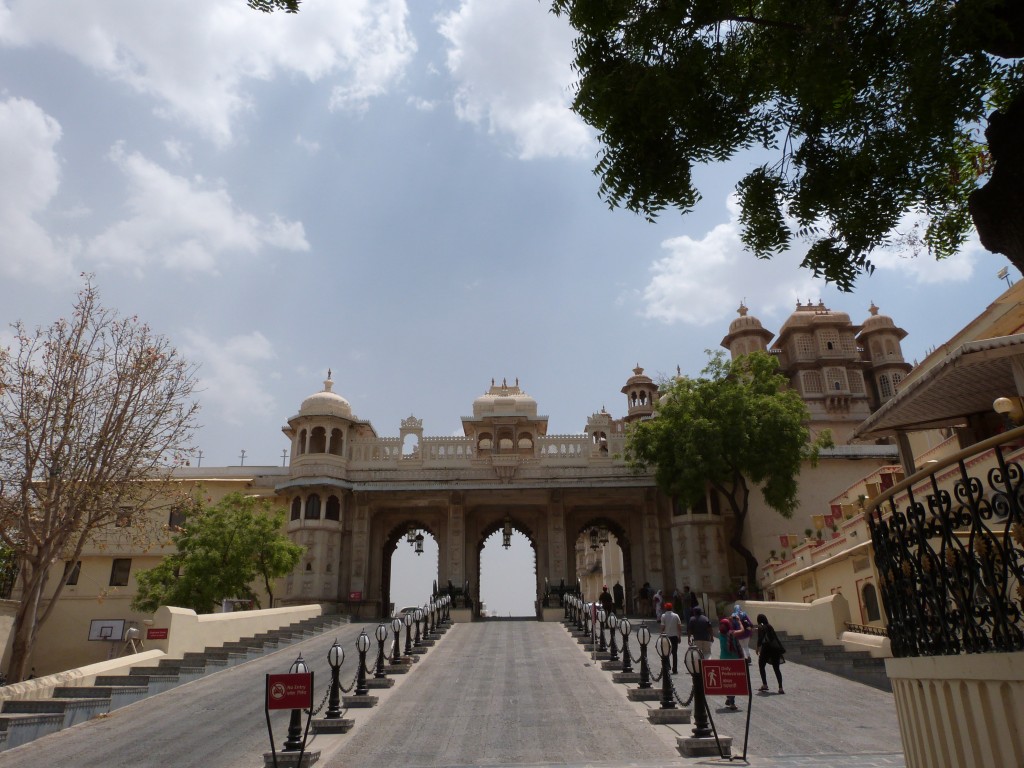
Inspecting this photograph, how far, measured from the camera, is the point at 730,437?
82.7 ft

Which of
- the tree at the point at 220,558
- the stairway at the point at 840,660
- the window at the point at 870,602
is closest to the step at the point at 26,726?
the stairway at the point at 840,660

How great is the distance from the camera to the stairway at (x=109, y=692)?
10562 millimetres

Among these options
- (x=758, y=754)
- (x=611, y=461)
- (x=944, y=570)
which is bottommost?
(x=758, y=754)

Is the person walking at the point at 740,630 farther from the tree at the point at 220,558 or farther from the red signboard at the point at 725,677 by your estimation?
the tree at the point at 220,558

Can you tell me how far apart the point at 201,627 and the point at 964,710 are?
17640 mm

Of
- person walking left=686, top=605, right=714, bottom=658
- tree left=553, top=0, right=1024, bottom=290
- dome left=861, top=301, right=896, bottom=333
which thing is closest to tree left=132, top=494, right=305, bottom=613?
person walking left=686, top=605, right=714, bottom=658

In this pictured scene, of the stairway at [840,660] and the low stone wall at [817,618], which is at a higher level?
the low stone wall at [817,618]

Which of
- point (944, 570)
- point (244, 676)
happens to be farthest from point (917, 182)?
point (244, 676)

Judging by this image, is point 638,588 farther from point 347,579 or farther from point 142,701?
point 142,701

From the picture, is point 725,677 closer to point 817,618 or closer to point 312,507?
point 817,618

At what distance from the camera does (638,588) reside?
1256 inches

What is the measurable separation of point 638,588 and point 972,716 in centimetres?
2956

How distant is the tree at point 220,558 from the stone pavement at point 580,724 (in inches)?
470

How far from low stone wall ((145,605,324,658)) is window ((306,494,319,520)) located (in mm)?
8417
